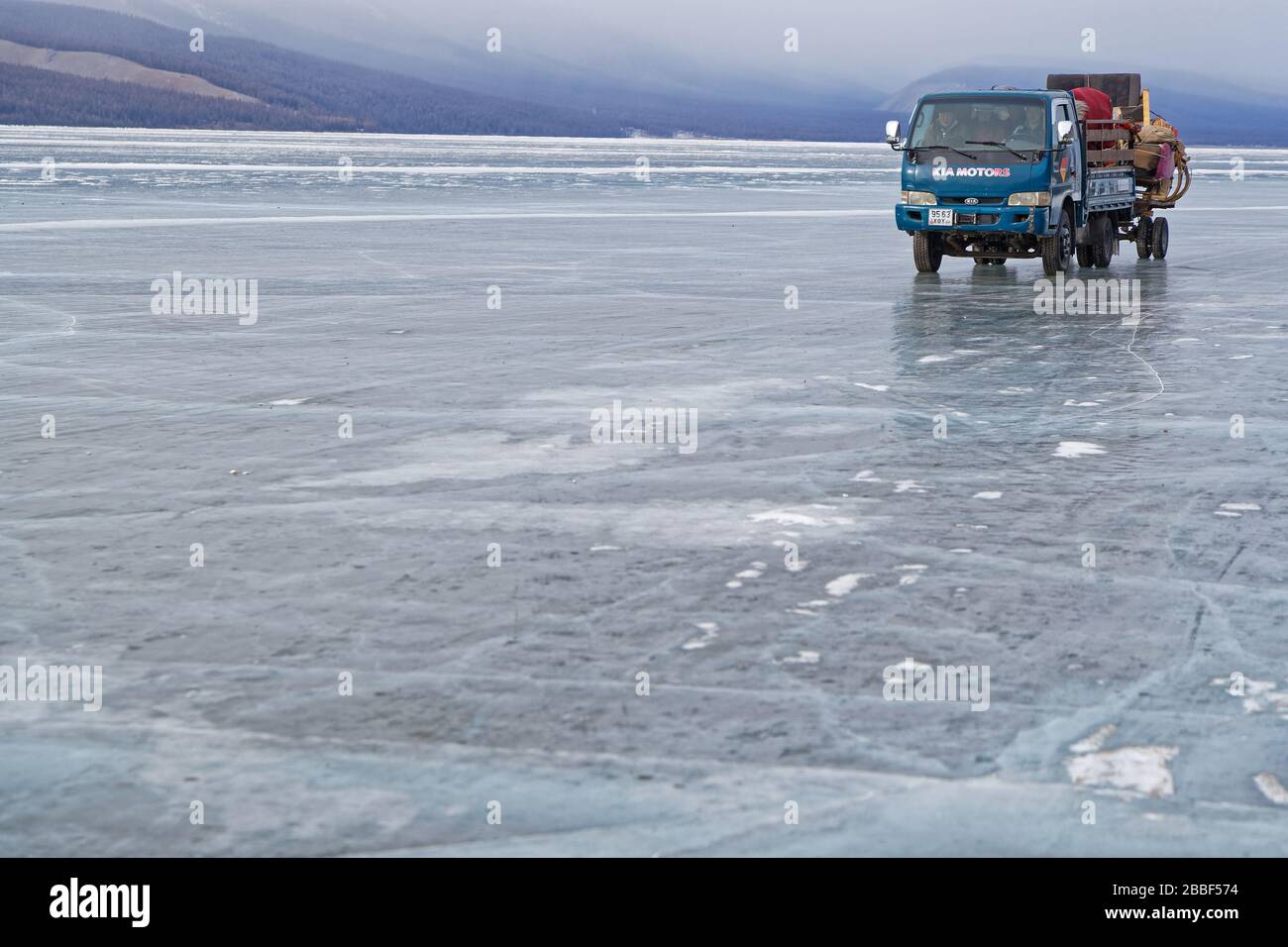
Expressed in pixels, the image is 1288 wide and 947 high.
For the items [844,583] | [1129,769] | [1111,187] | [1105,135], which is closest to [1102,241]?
[1111,187]

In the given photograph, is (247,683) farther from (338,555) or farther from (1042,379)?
(1042,379)

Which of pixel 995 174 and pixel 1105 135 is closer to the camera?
pixel 995 174

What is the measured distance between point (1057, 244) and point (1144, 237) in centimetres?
342

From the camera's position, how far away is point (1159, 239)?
22594 mm

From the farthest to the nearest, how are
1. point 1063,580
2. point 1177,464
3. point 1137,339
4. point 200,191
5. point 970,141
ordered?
point 200,191, point 970,141, point 1137,339, point 1177,464, point 1063,580

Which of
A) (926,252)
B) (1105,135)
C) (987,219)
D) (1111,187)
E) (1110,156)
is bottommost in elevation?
(926,252)

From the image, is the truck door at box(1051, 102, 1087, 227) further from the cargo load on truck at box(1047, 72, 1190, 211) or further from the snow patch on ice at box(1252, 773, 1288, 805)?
the snow patch on ice at box(1252, 773, 1288, 805)

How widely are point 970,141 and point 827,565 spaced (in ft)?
46.2

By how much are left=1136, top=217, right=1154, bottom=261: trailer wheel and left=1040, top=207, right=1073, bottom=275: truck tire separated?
2457 mm

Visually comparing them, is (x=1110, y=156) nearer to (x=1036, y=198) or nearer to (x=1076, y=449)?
(x=1036, y=198)

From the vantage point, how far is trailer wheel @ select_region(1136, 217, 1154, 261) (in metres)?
22.3

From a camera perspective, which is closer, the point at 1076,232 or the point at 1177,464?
the point at 1177,464
